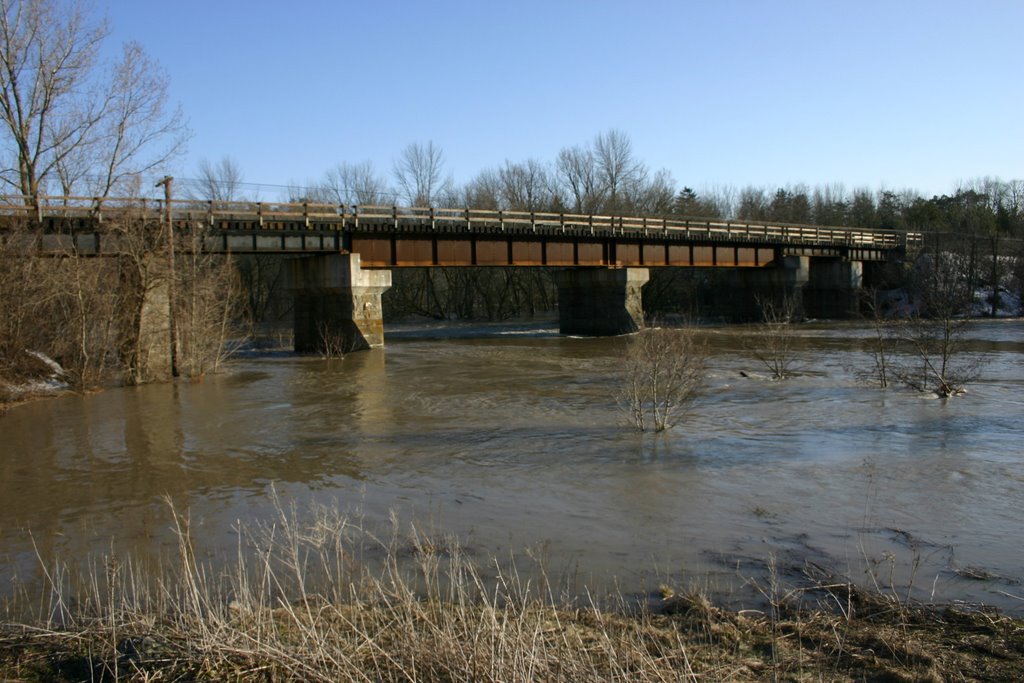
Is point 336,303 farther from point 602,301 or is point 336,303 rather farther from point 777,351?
point 777,351

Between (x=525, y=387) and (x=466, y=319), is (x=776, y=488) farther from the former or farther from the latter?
(x=466, y=319)

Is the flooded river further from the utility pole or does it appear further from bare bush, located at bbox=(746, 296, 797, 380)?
the utility pole

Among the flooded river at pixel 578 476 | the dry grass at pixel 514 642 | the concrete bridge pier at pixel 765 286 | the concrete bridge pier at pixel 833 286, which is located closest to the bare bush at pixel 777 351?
the flooded river at pixel 578 476

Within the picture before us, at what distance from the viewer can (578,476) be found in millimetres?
11367

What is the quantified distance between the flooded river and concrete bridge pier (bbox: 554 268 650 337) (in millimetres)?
23895

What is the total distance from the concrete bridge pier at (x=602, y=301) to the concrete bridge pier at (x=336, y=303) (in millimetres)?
14148

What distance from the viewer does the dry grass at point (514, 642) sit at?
14.8 feet

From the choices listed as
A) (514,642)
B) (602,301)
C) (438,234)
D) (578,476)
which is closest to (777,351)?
(578,476)

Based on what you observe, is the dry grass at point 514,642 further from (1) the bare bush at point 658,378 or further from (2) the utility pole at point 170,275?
(2) the utility pole at point 170,275

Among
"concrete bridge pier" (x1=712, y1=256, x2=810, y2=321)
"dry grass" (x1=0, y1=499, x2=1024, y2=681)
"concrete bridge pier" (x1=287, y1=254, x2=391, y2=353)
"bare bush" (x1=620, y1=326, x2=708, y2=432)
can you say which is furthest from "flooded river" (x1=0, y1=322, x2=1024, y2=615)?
"concrete bridge pier" (x1=712, y1=256, x2=810, y2=321)

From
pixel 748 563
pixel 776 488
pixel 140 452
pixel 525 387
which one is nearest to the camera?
pixel 748 563

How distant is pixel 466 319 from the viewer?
70438 millimetres

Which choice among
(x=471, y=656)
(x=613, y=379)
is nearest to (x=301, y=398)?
(x=613, y=379)

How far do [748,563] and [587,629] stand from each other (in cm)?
266
